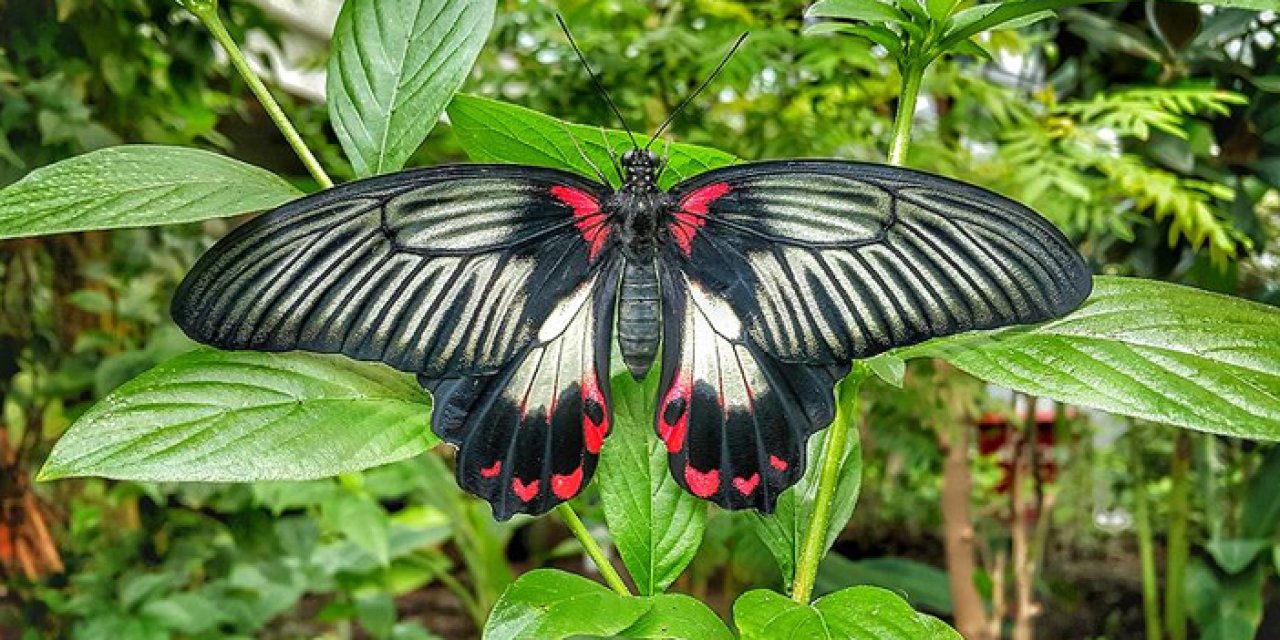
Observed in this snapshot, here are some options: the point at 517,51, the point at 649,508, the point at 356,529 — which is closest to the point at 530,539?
the point at 356,529

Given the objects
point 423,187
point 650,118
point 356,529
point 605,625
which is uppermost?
point 650,118

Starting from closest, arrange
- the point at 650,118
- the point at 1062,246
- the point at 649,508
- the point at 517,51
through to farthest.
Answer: the point at 1062,246 → the point at 649,508 → the point at 650,118 → the point at 517,51

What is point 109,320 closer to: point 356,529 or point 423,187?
point 356,529

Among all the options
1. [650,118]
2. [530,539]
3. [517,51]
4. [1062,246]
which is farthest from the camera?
[530,539]

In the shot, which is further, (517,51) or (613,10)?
(517,51)

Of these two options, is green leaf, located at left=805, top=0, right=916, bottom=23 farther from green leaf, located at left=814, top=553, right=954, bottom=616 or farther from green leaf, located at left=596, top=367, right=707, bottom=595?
green leaf, located at left=814, top=553, right=954, bottom=616

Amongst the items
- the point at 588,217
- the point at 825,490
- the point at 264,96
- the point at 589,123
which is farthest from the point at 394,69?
the point at 589,123
